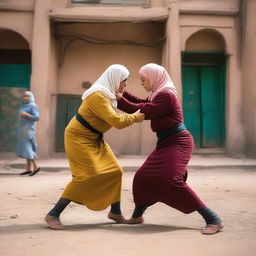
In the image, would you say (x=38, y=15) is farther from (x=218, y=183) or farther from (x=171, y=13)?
(x=218, y=183)

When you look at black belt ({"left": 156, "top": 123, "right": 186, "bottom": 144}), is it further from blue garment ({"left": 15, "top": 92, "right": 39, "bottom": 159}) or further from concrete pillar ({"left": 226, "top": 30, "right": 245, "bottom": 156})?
concrete pillar ({"left": 226, "top": 30, "right": 245, "bottom": 156})

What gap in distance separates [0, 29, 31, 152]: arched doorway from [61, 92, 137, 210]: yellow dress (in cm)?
841

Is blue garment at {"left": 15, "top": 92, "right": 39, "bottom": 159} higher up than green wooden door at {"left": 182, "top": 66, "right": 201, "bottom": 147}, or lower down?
lower down

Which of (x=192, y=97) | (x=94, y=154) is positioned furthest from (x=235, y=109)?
(x=94, y=154)

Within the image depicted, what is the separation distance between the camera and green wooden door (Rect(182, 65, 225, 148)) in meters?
12.1

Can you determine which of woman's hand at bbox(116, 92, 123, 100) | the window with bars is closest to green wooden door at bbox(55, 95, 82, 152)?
the window with bars

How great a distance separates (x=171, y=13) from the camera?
36.1ft

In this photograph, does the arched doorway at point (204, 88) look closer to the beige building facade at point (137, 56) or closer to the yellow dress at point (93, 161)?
the beige building facade at point (137, 56)

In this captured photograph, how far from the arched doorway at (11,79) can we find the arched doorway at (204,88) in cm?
483

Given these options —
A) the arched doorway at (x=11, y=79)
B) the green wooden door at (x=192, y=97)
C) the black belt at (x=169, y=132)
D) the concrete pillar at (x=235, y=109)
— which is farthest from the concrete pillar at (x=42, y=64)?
the black belt at (x=169, y=132)

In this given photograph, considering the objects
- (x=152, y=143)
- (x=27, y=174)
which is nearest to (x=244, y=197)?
(x=27, y=174)

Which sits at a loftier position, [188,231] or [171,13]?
[171,13]

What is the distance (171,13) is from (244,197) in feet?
22.7

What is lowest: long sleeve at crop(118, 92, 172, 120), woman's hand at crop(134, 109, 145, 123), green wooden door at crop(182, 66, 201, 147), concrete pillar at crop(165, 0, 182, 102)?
woman's hand at crop(134, 109, 145, 123)
